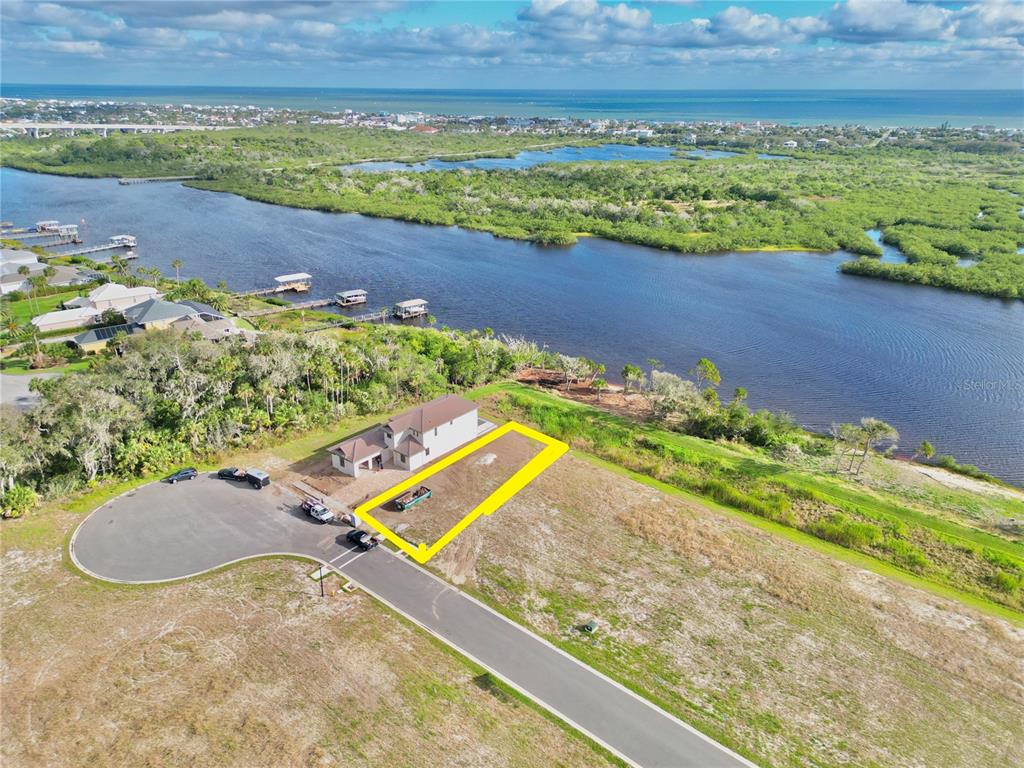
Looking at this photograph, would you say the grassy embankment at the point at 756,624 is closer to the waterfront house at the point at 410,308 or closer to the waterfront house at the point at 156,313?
the waterfront house at the point at 410,308

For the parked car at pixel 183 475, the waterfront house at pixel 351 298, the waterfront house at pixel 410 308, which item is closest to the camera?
the parked car at pixel 183 475

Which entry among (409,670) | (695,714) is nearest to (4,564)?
(409,670)

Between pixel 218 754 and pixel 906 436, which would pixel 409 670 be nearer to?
pixel 218 754

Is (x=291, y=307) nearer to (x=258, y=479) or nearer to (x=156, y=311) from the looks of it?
(x=156, y=311)

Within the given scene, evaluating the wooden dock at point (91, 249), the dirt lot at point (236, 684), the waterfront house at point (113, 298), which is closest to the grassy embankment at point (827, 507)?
the dirt lot at point (236, 684)

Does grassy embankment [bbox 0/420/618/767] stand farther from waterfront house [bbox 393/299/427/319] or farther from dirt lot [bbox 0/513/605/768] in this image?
waterfront house [bbox 393/299/427/319]

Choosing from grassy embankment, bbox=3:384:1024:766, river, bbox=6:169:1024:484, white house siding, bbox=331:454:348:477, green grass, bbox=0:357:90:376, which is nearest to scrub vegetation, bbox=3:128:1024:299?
river, bbox=6:169:1024:484
